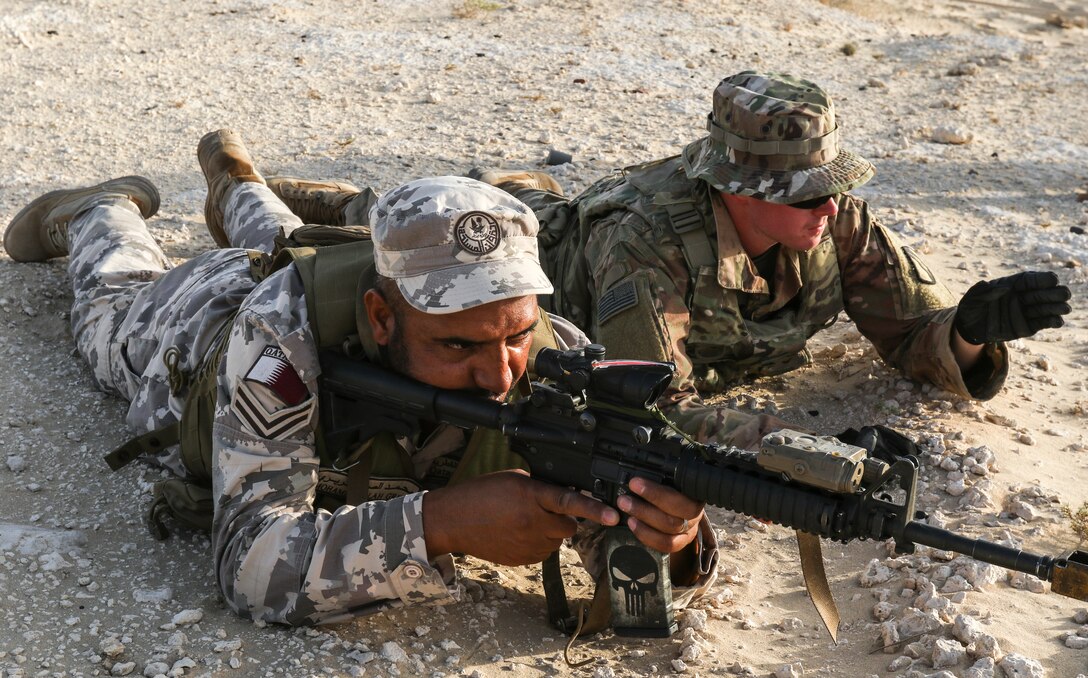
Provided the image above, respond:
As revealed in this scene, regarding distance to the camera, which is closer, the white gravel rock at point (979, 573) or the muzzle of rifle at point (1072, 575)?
the muzzle of rifle at point (1072, 575)

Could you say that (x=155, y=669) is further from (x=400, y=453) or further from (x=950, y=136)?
(x=950, y=136)

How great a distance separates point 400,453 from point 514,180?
2.66 metres

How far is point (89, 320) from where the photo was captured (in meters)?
4.85

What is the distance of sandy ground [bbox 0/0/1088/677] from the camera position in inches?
135

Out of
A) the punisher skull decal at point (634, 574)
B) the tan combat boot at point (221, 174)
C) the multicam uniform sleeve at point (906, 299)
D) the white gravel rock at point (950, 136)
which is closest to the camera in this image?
the punisher skull decal at point (634, 574)

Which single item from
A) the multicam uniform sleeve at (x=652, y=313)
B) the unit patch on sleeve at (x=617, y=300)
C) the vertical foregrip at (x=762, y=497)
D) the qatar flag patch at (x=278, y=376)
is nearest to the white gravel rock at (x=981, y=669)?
the vertical foregrip at (x=762, y=497)

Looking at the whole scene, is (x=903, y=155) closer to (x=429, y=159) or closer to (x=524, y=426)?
(x=429, y=159)

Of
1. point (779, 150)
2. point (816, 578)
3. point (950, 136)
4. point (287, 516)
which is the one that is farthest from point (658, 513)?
point (950, 136)

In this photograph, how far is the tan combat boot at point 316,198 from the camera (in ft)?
20.0

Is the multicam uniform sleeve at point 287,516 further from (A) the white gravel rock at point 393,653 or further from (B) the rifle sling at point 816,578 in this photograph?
(B) the rifle sling at point 816,578

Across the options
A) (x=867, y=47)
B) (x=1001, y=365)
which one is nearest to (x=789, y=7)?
→ (x=867, y=47)

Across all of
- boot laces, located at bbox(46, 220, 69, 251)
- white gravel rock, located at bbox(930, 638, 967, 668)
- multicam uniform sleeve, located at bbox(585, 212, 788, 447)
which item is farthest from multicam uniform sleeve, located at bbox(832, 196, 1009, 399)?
boot laces, located at bbox(46, 220, 69, 251)

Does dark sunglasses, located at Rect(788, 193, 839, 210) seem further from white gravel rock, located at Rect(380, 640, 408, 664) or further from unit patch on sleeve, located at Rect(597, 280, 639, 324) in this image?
white gravel rock, located at Rect(380, 640, 408, 664)

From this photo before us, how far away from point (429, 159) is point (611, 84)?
7.31ft
